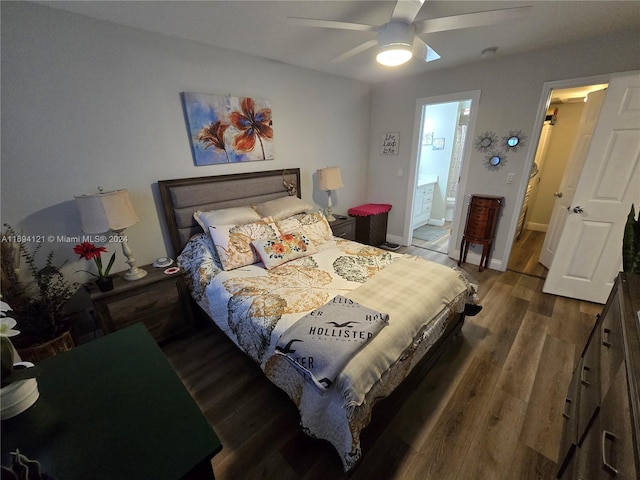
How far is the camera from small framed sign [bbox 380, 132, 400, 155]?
3662mm

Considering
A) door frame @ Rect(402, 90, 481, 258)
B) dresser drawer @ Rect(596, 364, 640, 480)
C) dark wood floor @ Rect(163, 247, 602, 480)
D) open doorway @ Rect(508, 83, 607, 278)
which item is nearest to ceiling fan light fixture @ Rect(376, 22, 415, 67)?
dresser drawer @ Rect(596, 364, 640, 480)

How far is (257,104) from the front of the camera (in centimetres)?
257

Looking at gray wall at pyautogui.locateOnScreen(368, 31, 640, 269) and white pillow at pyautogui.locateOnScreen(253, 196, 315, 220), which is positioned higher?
gray wall at pyautogui.locateOnScreen(368, 31, 640, 269)

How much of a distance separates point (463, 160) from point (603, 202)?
4.37ft

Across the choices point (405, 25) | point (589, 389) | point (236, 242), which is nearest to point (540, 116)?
point (405, 25)

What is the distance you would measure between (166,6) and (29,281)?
2.03m

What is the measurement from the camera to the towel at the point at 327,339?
1140mm

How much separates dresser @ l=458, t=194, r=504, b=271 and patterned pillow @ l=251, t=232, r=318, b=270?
210cm

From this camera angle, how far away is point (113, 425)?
2.38ft

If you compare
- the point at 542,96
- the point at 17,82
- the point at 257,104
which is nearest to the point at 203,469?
the point at 17,82

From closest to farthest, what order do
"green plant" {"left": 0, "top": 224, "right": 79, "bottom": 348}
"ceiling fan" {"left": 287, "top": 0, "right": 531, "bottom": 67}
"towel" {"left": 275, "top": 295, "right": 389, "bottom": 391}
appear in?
"towel" {"left": 275, "top": 295, "right": 389, "bottom": 391} → "ceiling fan" {"left": 287, "top": 0, "right": 531, "bottom": 67} → "green plant" {"left": 0, "top": 224, "right": 79, "bottom": 348}

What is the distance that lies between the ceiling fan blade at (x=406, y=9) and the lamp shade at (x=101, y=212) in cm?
204

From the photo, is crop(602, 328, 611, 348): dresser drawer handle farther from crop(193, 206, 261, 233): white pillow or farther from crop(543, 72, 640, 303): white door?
crop(193, 206, 261, 233): white pillow

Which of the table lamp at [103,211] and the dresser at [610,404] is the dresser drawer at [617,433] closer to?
the dresser at [610,404]
